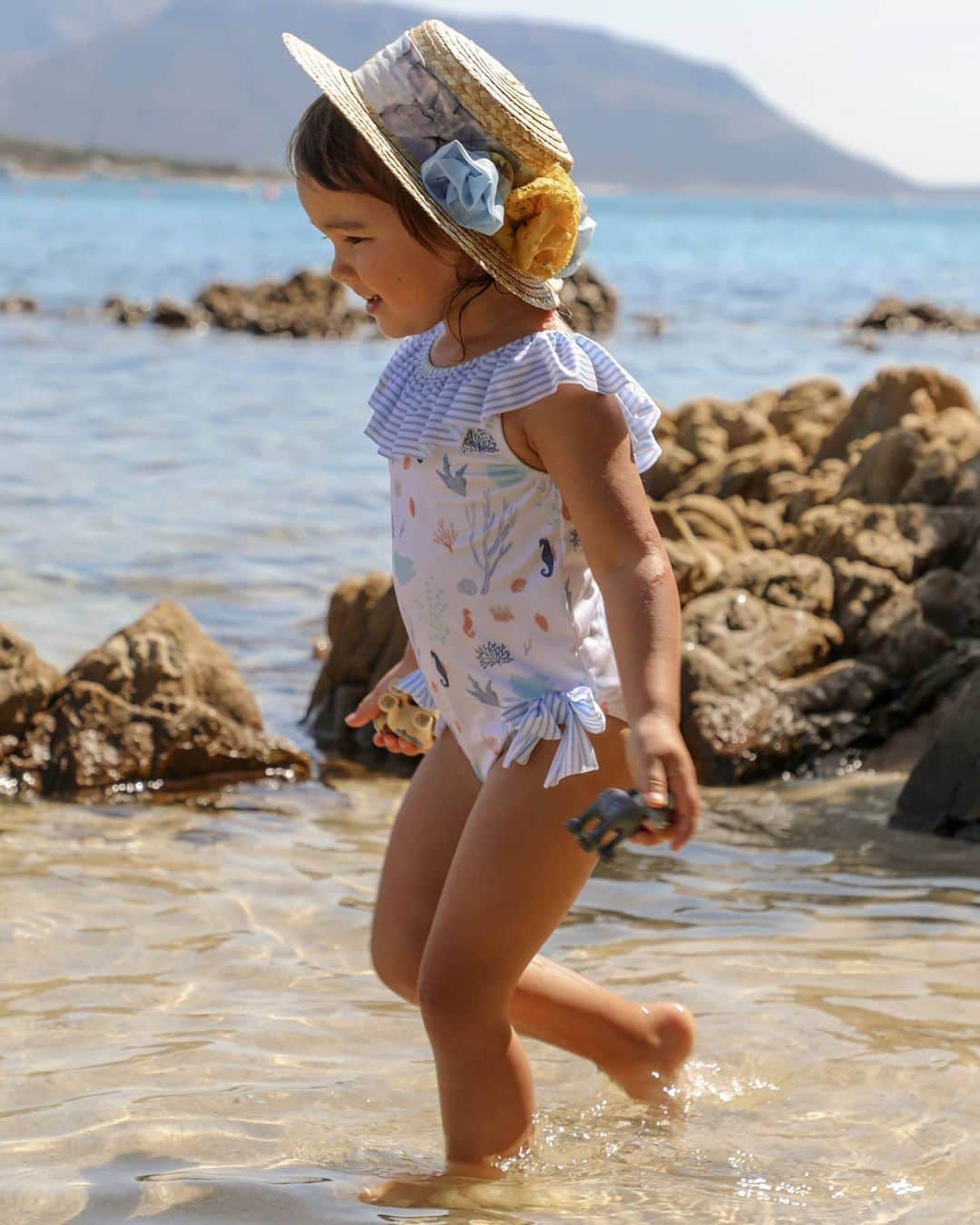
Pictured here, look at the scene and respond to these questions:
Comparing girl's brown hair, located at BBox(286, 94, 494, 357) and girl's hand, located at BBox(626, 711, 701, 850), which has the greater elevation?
girl's brown hair, located at BBox(286, 94, 494, 357)

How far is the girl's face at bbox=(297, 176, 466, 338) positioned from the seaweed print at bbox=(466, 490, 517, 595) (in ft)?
1.00

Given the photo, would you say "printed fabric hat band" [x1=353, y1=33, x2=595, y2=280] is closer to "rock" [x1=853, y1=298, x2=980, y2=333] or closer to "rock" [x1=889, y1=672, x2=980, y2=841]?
"rock" [x1=889, y1=672, x2=980, y2=841]

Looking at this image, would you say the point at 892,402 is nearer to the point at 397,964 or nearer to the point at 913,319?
the point at 397,964

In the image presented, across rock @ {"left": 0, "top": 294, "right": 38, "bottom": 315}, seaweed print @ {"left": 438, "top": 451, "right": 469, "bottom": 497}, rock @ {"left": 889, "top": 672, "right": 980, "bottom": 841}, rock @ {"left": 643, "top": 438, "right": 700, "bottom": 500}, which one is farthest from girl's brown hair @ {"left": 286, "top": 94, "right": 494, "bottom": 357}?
rock @ {"left": 0, "top": 294, "right": 38, "bottom": 315}

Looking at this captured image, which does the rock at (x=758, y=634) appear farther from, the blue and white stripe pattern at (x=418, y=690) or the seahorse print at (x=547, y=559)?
the seahorse print at (x=547, y=559)

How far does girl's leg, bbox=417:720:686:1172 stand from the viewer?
2363 mm

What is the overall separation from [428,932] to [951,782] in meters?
2.44

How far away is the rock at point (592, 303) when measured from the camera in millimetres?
25188

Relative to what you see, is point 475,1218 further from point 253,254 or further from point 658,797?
point 253,254

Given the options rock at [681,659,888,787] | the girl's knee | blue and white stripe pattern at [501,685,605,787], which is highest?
blue and white stripe pattern at [501,685,605,787]

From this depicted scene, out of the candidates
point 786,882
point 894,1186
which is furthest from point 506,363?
point 786,882

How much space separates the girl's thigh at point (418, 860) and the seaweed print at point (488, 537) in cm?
34

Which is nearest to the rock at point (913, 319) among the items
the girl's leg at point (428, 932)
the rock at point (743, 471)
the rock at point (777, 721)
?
the rock at point (743, 471)

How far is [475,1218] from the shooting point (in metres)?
2.46
